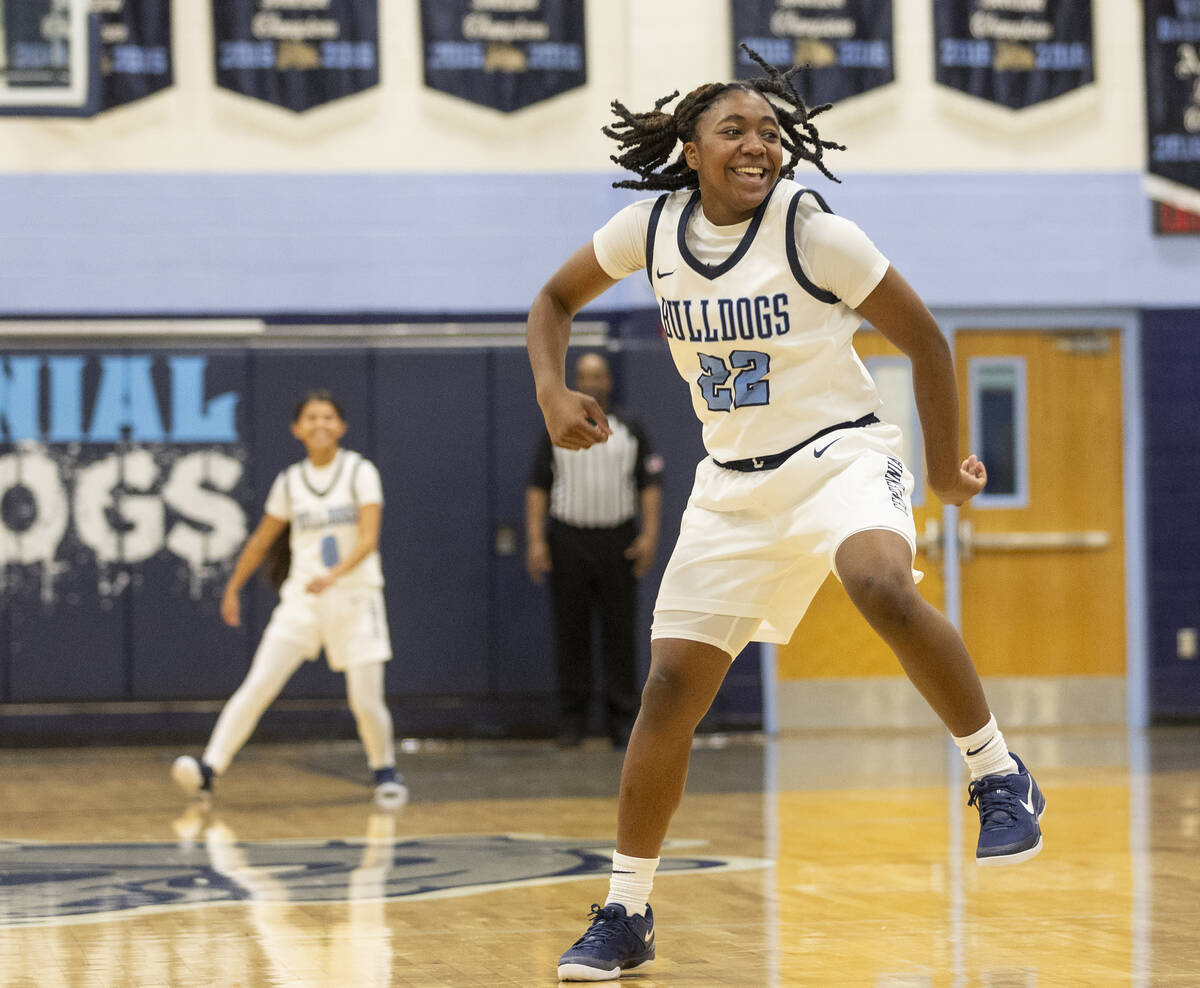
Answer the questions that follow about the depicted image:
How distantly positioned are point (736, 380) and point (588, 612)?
6.79m

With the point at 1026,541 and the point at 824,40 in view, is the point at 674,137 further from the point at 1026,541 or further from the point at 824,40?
the point at 1026,541

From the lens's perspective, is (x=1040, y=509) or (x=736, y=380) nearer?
(x=736, y=380)

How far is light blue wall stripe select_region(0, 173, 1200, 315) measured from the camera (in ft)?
36.4

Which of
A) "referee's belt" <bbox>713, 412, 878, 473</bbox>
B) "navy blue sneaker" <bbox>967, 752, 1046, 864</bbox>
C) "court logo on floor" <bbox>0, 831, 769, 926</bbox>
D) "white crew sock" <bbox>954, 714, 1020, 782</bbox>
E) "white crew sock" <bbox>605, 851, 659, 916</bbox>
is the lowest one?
"court logo on floor" <bbox>0, 831, 769, 926</bbox>

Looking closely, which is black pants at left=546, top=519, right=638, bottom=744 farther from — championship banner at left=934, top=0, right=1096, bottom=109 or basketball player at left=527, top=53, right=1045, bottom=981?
basketball player at left=527, top=53, right=1045, bottom=981

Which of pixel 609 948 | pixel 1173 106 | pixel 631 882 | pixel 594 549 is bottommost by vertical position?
pixel 609 948

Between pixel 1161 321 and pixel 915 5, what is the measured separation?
2562mm

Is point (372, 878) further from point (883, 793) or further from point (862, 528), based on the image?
point (883, 793)

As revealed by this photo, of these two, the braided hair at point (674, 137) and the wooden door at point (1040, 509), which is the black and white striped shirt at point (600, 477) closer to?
the wooden door at point (1040, 509)

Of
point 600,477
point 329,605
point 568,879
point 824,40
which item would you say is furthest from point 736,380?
point 824,40

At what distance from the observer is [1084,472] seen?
11.6 metres

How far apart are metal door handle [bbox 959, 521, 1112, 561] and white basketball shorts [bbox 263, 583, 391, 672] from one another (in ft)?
15.3

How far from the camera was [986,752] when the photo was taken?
3.74m

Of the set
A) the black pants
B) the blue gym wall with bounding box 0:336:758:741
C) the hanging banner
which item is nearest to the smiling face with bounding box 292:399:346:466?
the black pants
